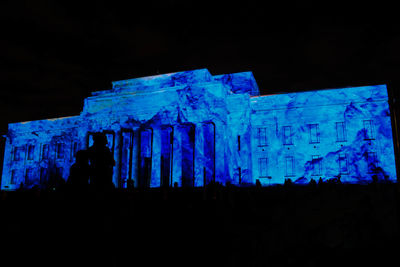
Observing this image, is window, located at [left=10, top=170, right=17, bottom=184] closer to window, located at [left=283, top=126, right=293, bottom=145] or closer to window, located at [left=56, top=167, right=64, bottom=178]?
window, located at [left=56, top=167, right=64, bottom=178]

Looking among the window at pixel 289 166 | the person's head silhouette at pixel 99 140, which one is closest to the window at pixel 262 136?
the window at pixel 289 166

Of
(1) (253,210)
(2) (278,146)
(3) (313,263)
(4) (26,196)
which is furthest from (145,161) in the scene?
(3) (313,263)

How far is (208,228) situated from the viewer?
12.0 meters

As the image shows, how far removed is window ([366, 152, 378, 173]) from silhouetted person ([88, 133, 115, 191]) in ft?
71.4

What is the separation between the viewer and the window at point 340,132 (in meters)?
30.2

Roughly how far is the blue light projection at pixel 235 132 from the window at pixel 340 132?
0.08m

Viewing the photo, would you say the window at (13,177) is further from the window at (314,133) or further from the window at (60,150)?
the window at (314,133)

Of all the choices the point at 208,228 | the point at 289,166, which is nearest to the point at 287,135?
the point at 289,166

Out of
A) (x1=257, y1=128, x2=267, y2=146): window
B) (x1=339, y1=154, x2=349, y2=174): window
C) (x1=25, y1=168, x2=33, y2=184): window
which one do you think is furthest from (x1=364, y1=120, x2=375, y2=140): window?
(x1=25, y1=168, x2=33, y2=184): window

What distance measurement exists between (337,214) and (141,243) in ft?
21.6

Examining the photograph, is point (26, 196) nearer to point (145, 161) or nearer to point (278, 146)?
point (145, 161)

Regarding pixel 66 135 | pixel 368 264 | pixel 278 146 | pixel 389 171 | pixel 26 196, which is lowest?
pixel 368 264

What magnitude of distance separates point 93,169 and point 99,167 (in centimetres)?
23

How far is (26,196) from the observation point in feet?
49.2
